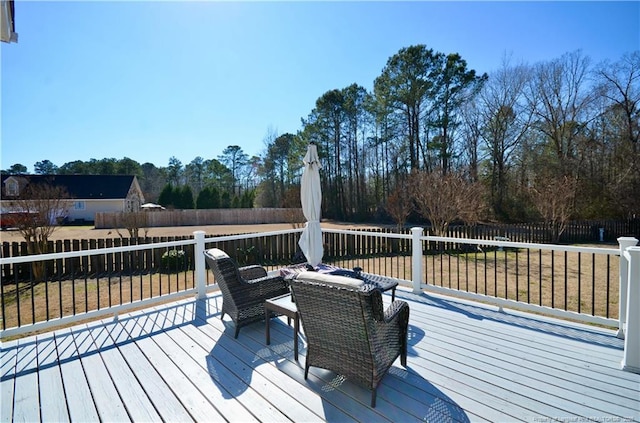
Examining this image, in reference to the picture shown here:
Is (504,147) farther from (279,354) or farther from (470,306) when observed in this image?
(279,354)

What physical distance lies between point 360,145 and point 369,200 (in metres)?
4.99

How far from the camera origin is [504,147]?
821 inches

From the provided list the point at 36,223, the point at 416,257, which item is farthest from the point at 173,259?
the point at 416,257

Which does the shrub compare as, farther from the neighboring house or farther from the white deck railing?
the neighboring house

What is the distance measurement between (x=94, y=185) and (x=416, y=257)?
1353 inches

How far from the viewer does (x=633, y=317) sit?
2.37 meters

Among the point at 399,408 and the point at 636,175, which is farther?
the point at 636,175

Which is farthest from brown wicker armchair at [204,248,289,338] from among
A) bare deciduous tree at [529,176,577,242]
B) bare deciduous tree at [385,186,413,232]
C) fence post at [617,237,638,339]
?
bare deciduous tree at [529,176,577,242]

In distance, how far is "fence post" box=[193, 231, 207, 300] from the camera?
440 centimetres

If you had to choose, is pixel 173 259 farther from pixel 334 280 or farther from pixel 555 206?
pixel 555 206

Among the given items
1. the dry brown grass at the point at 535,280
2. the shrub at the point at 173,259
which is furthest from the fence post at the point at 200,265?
the shrub at the point at 173,259

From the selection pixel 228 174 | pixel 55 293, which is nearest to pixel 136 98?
pixel 55 293

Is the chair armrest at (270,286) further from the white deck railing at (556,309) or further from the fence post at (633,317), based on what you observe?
the fence post at (633,317)

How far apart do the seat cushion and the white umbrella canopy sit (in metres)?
2.75
